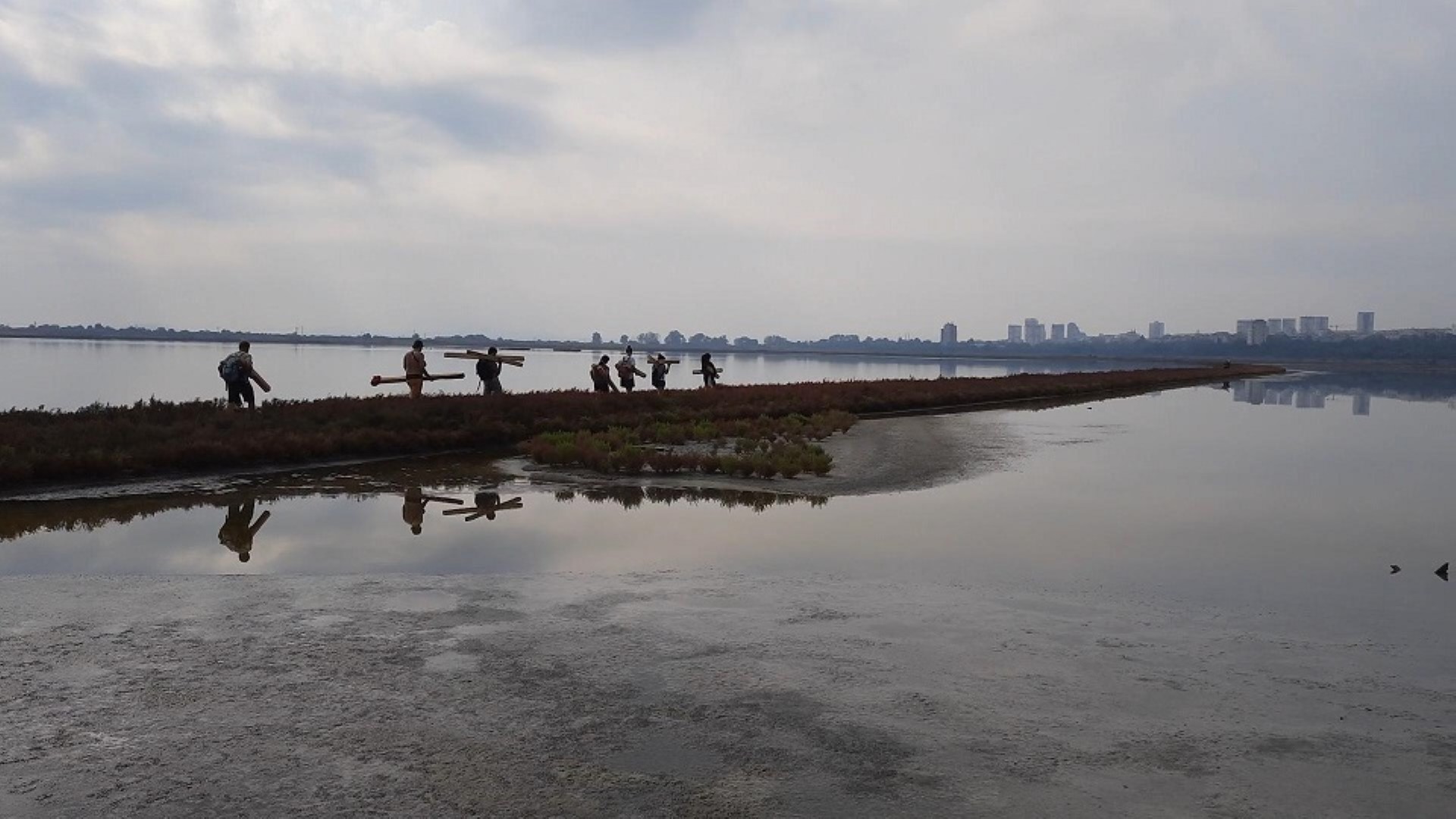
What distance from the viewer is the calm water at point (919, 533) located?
407 inches

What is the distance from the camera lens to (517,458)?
831 inches

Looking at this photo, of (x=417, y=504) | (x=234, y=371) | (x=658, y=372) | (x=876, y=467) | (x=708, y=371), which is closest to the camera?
(x=417, y=504)

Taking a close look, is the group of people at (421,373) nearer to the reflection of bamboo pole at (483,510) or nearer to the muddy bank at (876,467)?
the muddy bank at (876,467)

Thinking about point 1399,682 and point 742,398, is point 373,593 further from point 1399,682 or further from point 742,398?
point 742,398

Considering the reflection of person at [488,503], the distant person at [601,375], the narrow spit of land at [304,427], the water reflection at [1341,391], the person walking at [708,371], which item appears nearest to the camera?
the reflection of person at [488,503]

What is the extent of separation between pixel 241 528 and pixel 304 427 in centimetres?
869

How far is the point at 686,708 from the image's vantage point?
6.37 metres

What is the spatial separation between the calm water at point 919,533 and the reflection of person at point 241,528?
96mm

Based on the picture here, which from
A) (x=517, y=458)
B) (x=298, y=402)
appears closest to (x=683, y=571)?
(x=517, y=458)

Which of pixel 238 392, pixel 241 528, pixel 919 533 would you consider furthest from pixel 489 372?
pixel 919 533

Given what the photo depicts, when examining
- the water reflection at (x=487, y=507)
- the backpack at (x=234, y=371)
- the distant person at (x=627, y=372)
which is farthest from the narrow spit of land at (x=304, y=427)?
the water reflection at (x=487, y=507)

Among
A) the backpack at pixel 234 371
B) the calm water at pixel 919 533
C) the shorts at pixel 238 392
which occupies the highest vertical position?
the backpack at pixel 234 371

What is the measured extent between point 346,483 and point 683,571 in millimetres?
8617

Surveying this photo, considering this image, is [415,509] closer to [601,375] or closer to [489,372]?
[489,372]
